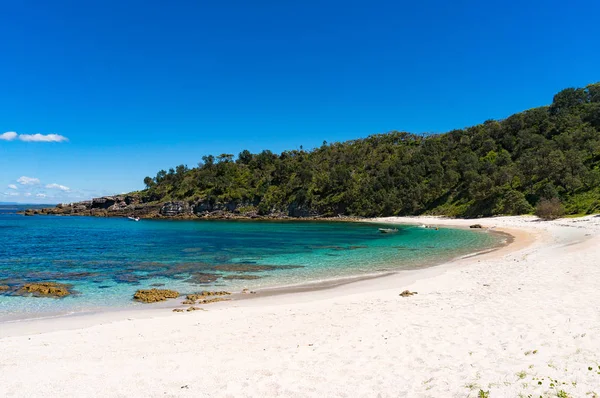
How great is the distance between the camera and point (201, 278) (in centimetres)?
2500

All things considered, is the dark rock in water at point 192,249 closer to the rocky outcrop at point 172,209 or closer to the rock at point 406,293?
the rock at point 406,293

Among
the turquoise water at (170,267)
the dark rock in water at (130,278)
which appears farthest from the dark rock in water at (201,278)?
the dark rock in water at (130,278)

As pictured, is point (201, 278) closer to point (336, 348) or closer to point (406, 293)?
point (406, 293)


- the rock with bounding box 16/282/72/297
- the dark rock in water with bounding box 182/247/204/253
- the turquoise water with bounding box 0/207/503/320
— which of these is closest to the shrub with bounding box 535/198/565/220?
the turquoise water with bounding box 0/207/503/320

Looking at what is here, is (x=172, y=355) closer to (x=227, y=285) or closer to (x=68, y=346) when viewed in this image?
(x=68, y=346)

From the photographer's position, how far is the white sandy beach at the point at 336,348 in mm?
7590

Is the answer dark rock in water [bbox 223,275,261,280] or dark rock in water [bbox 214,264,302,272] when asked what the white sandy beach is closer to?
dark rock in water [bbox 223,275,261,280]

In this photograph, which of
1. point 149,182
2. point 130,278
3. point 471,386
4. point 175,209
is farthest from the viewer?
point 149,182

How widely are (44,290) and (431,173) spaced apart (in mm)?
117555

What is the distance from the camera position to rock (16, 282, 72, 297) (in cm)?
1973

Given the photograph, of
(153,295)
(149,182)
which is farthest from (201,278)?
(149,182)

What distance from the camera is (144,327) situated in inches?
534

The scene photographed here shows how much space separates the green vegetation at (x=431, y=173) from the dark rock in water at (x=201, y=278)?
66.5m

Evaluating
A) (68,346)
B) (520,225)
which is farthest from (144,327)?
(520,225)
